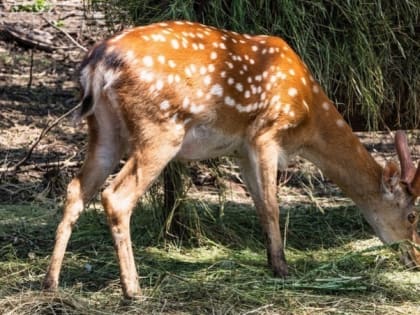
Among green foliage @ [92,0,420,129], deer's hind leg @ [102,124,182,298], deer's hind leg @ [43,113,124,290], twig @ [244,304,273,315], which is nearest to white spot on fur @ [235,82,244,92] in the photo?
deer's hind leg @ [102,124,182,298]

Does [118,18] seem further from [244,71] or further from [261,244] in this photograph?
[261,244]

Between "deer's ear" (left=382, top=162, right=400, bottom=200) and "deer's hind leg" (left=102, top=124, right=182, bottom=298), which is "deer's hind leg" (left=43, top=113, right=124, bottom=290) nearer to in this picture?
"deer's hind leg" (left=102, top=124, right=182, bottom=298)

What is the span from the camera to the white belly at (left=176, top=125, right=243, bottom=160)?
5.92 metres

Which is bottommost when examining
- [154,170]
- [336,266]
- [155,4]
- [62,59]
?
[62,59]

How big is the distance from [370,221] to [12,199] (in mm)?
2886

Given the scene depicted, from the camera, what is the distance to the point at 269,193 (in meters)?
6.20

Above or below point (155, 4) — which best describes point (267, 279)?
below

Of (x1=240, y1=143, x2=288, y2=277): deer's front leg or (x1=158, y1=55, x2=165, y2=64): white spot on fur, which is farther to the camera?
(x1=240, y1=143, x2=288, y2=277): deer's front leg

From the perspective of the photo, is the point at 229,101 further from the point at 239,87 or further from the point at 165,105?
the point at 165,105

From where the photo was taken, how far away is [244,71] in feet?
19.9

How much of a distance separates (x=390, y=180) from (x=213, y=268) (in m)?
1.22

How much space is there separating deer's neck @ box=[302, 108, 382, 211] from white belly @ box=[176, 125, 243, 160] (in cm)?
56

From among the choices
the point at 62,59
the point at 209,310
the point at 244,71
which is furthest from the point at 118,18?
the point at 62,59

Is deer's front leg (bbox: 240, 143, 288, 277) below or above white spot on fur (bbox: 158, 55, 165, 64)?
below
